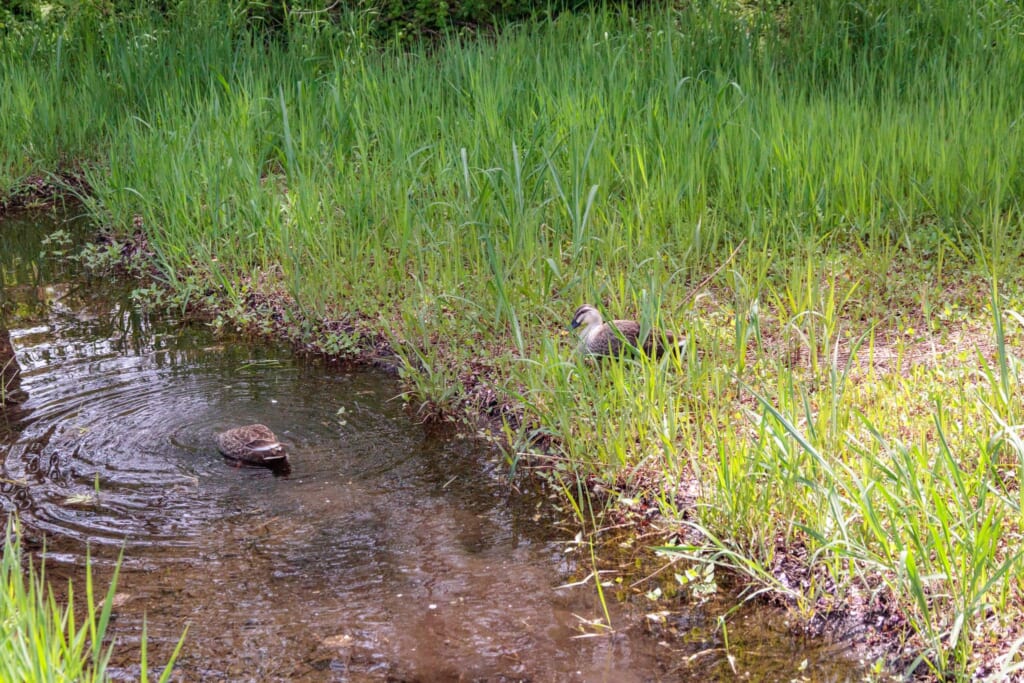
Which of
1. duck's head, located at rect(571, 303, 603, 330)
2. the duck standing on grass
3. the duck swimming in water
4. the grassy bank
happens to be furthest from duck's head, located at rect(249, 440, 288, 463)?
duck's head, located at rect(571, 303, 603, 330)

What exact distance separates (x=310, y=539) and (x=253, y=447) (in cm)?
58

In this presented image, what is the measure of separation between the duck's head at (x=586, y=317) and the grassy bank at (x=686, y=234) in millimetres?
121

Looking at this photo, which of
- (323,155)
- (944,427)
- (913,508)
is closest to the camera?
(913,508)

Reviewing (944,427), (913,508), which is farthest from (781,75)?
(913,508)

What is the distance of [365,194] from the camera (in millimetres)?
5887

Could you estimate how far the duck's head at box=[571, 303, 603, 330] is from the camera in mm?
4551

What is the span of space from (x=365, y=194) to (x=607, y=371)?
7.99 feet

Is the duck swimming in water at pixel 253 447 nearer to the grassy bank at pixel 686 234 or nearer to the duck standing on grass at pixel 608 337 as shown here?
the grassy bank at pixel 686 234

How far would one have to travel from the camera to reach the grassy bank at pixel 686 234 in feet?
10.6

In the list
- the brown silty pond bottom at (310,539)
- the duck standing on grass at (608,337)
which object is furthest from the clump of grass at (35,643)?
the duck standing on grass at (608,337)

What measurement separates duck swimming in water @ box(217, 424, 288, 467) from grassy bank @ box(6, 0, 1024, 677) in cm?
82

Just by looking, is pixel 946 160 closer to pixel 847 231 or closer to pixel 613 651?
pixel 847 231

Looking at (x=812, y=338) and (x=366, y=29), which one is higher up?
(x=366, y=29)

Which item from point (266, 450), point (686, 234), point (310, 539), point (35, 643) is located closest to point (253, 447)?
point (266, 450)
